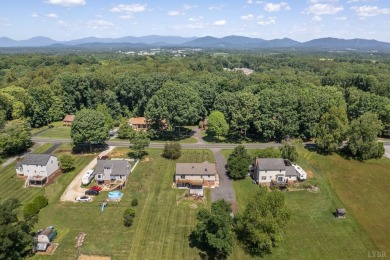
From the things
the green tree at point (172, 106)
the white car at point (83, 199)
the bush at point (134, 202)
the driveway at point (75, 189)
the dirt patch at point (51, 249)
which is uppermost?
the green tree at point (172, 106)

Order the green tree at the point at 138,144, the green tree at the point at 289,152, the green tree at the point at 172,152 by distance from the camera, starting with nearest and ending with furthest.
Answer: the green tree at the point at 289,152 < the green tree at the point at 138,144 < the green tree at the point at 172,152

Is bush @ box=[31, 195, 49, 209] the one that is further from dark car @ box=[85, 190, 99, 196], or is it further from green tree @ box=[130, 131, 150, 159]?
green tree @ box=[130, 131, 150, 159]

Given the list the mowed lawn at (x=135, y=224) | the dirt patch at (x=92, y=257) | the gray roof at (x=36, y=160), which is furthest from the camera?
the gray roof at (x=36, y=160)

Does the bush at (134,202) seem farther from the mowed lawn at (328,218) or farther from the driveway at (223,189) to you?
the mowed lawn at (328,218)

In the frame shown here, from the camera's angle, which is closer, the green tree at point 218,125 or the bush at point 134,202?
the bush at point 134,202

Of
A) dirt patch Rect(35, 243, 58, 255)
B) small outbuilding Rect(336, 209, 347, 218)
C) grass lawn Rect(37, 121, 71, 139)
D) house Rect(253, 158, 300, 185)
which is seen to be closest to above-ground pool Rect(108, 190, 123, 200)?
dirt patch Rect(35, 243, 58, 255)

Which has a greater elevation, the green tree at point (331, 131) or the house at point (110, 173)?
the green tree at point (331, 131)

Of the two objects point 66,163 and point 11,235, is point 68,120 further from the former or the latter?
point 11,235

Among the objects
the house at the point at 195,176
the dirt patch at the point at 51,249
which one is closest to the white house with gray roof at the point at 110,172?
the house at the point at 195,176
